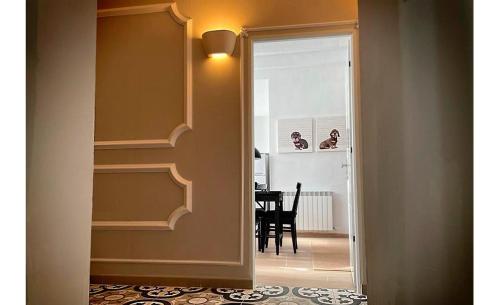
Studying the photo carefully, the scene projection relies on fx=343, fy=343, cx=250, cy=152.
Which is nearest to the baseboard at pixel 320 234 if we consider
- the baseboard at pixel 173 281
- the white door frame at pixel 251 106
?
the white door frame at pixel 251 106

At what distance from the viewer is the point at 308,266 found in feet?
11.5

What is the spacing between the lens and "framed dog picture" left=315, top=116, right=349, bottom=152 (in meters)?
5.76

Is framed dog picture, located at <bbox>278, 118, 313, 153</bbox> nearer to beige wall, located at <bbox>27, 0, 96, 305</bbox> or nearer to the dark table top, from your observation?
the dark table top

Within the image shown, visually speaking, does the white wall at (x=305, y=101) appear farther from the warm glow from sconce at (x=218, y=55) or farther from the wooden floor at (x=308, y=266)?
the warm glow from sconce at (x=218, y=55)

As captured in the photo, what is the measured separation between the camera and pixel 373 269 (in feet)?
1.41

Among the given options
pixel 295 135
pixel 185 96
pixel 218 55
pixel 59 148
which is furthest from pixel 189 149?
pixel 295 135

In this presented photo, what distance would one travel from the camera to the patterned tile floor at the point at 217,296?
2.31m

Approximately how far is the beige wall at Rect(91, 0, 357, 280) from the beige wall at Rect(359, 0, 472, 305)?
7.44 feet

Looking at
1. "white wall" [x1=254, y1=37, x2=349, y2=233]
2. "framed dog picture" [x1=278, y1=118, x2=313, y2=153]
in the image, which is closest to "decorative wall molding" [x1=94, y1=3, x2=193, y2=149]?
"white wall" [x1=254, y1=37, x2=349, y2=233]

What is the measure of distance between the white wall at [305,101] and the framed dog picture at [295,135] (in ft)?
0.29

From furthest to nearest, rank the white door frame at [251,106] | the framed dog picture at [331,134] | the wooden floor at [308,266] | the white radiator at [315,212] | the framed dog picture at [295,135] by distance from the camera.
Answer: the framed dog picture at [295,135]
the framed dog picture at [331,134]
the white radiator at [315,212]
the wooden floor at [308,266]
the white door frame at [251,106]

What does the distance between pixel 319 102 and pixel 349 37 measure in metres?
3.26

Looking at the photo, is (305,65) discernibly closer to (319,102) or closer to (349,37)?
(319,102)
